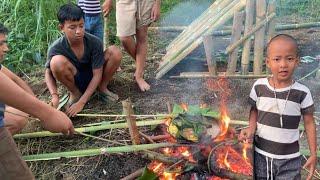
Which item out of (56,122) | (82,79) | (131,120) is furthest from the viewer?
(82,79)

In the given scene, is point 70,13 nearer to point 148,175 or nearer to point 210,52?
point 210,52

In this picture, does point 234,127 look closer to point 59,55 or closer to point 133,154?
point 133,154

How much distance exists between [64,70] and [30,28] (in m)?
2.39

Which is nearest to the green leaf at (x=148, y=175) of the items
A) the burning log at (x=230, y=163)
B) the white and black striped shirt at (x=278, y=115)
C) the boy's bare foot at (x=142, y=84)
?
the burning log at (x=230, y=163)

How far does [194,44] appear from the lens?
493 centimetres

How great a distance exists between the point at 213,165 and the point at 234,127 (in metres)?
0.63

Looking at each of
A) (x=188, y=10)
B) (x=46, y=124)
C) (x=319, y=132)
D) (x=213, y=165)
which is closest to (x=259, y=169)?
(x=213, y=165)

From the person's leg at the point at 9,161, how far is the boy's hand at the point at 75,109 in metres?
1.48

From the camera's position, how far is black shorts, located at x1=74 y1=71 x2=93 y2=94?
4.31 m

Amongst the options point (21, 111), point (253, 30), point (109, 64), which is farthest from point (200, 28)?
point (21, 111)

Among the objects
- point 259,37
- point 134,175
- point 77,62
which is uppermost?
point 259,37

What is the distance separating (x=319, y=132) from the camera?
11.6ft

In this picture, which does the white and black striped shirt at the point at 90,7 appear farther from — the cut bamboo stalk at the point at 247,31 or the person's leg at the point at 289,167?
the person's leg at the point at 289,167

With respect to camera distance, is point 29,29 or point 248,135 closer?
point 248,135
